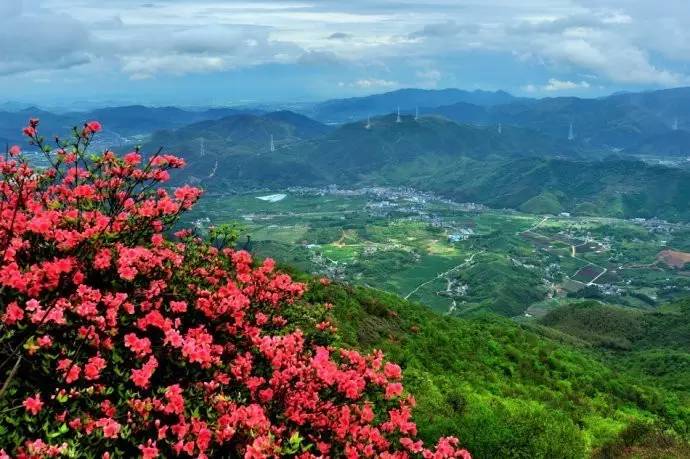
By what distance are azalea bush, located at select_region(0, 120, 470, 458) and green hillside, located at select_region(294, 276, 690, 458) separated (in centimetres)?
615

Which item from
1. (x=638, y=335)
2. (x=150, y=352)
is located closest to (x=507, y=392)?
(x=150, y=352)

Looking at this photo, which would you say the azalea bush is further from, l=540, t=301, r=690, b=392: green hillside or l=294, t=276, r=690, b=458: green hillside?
l=540, t=301, r=690, b=392: green hillside

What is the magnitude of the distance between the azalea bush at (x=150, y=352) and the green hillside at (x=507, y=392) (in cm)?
615

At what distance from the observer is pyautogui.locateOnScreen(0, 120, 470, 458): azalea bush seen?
746cm

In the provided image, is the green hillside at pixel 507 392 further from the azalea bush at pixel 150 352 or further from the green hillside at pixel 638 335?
the green hillside at pixel 638 335

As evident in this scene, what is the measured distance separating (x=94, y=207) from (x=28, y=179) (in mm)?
2414

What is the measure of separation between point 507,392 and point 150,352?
752 inches

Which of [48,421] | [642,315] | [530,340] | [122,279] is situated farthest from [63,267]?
[642,315]

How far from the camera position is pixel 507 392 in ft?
78.1

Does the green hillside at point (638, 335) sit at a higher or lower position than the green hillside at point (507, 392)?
lower

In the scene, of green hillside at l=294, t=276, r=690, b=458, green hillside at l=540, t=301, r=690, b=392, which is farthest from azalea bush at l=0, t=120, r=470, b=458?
green hillside at l=540, t=301, r=690, b=392

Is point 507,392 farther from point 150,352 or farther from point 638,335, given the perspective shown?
point 638,335

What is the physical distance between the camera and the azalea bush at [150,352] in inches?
294

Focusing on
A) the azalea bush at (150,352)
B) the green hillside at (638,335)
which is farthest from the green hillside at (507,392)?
the green hillside at (638,335)
